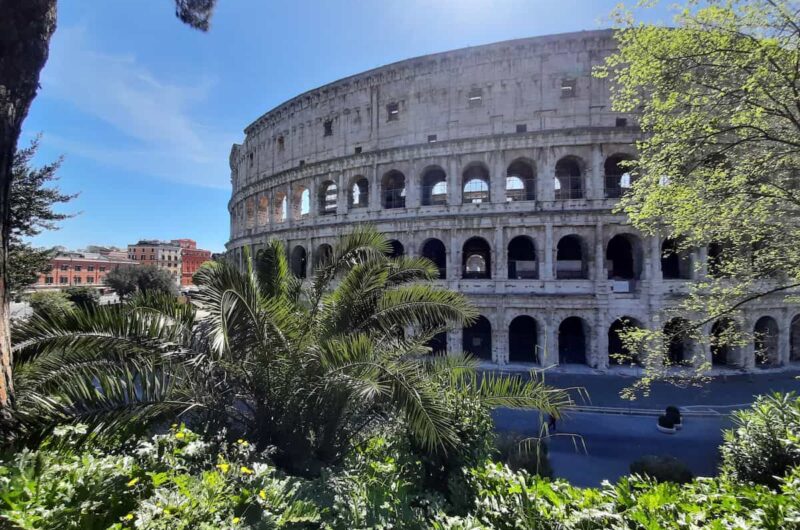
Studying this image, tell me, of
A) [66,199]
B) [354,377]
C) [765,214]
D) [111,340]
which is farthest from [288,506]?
[66,199]

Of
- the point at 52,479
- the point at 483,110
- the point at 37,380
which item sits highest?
the point at 483,110

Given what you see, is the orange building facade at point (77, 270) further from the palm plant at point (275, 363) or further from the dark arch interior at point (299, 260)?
the palm plant at point (275, 363)

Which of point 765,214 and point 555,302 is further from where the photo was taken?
point 555,302

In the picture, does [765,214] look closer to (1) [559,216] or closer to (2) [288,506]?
(1) [559,216]

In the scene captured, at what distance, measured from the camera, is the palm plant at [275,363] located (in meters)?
4.46

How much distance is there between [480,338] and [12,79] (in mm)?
22618

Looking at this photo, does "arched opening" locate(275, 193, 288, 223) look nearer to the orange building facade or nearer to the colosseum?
the colosseum

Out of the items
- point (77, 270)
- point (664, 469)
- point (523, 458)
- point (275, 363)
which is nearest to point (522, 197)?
point (664, 469)

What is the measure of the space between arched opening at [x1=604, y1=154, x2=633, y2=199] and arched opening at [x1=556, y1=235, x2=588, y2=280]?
3.33 m

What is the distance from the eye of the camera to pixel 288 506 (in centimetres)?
370

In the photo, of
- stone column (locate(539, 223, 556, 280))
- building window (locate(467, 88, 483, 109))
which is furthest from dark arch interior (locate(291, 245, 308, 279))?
stone column (locate(539, 223, 556, 280))

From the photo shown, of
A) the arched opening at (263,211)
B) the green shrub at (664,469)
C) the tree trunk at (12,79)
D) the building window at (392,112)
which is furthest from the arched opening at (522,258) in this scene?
the tree trunk at (12,79)

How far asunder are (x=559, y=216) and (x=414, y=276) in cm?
1474

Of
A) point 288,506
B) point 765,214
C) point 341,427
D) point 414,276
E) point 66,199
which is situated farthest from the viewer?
point 66,199
